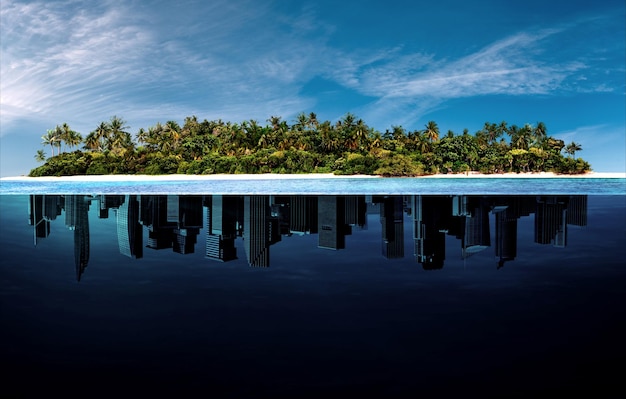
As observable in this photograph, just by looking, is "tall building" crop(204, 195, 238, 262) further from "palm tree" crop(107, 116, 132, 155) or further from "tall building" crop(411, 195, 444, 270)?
"palm tree" crop(107, 116, 132, 155)

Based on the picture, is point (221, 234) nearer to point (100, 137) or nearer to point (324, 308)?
point (324, 308)

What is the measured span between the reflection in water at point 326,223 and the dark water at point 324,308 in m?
0.03

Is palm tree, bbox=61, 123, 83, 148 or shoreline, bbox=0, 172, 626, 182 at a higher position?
palm tree, bbox=61, 123, 83, 148

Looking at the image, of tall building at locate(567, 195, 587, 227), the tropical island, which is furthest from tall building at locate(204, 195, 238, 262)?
the tropical island

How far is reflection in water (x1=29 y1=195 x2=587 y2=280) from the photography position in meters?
5.73

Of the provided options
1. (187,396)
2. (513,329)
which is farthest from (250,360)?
(513,329)

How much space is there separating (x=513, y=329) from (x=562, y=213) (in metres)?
4.48

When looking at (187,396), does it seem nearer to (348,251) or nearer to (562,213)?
(348,251)

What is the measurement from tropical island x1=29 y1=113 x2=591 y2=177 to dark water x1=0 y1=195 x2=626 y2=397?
4806cm

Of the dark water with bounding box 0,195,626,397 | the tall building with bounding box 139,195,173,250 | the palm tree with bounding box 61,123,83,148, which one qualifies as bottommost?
the dark water with bounding box 0,195,626,397

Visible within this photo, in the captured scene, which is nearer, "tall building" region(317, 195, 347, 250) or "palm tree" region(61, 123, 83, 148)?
"tall building" region(317, 195, 347, 250)

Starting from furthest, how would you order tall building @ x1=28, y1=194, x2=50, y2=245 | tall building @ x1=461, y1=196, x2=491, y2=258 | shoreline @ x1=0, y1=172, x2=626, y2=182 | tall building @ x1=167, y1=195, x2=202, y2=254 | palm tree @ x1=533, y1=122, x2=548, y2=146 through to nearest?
palm tree @ x1=533, y1=122, x2=548, y2=146 → shoreline @ x1=0, y1=172, x2=626, y2=182 → tall building @ x1=28, y1=194, x2=50, y2=245 → tall building @ x1=167, y1=195, x2=202, y2=254 → tall building @ x1=461, y1=196, x2=491, y2=258

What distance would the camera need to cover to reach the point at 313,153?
60125 mm

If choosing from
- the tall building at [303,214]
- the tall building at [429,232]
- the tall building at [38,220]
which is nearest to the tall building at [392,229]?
the tall building at [429,232]
